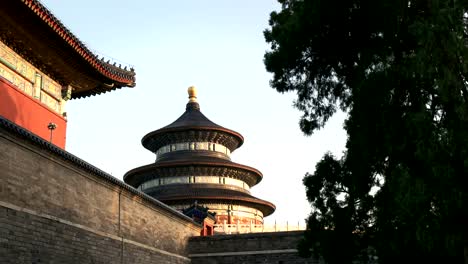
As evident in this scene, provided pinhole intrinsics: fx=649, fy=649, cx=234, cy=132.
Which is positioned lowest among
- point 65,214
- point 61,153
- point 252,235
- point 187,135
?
point 65,214

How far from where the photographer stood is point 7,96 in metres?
16.0

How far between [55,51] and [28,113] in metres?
1.85

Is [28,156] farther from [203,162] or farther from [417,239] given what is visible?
[203,162]

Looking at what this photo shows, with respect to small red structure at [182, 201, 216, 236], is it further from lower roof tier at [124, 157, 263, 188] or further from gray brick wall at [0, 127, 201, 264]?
gray brick wall at [0, 127, 201, 264]

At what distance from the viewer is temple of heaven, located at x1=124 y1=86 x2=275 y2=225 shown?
102 ft

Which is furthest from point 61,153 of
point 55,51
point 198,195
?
point 198,195

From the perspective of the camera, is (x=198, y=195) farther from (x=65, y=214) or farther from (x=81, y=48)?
(x=65, y=214)

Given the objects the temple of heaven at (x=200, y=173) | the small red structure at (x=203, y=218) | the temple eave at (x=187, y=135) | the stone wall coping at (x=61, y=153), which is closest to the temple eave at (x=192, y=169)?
the temple of heaven at (x=200, y=173)

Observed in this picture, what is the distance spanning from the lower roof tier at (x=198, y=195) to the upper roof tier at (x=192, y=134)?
119 inches

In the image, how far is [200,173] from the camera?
104 feet

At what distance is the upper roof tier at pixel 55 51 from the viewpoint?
1525cm

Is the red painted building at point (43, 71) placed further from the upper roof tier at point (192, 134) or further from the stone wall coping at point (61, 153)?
the upper roof tier at point (192, 134)

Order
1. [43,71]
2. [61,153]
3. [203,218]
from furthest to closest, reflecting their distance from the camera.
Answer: [203,218] < [43,71] < [61,153]

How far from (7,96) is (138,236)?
17.3ft
